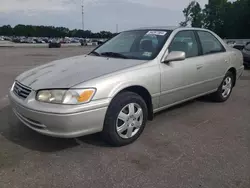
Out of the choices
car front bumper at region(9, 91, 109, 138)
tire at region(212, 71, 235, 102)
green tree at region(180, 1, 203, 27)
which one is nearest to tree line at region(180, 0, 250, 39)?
green tree at region(180, 1, 203, 27)

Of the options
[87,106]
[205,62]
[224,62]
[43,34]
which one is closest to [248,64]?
[224,62]

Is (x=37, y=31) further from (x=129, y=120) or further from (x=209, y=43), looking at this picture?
(x=129, y=120)

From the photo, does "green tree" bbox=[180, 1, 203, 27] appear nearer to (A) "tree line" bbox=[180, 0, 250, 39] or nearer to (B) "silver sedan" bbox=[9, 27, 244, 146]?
(A) "tree line" bbox=[180, 0, 250, 39]

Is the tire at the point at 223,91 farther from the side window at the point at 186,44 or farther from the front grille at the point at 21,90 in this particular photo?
the front grille at the point at 21,90

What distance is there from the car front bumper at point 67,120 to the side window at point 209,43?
238cm

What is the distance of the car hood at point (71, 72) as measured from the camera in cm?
296

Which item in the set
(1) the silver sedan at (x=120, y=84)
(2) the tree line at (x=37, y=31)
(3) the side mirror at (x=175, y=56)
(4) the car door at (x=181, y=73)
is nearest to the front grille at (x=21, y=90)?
(1) the silver sedan at (x=120, y=84)

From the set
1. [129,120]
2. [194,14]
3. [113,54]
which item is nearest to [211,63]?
[113,54]

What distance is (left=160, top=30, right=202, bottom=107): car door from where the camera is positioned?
12.0ft

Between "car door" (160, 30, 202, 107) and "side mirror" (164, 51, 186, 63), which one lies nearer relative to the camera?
"side mirror" (164, 51, 186, 63)

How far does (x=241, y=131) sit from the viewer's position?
12.3ft

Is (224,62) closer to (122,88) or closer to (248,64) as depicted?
(122,88)

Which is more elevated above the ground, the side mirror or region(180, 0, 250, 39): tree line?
region(180, 0, 250, 39): tree line

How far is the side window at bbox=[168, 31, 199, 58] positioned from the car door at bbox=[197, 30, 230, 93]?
0.19 metres
